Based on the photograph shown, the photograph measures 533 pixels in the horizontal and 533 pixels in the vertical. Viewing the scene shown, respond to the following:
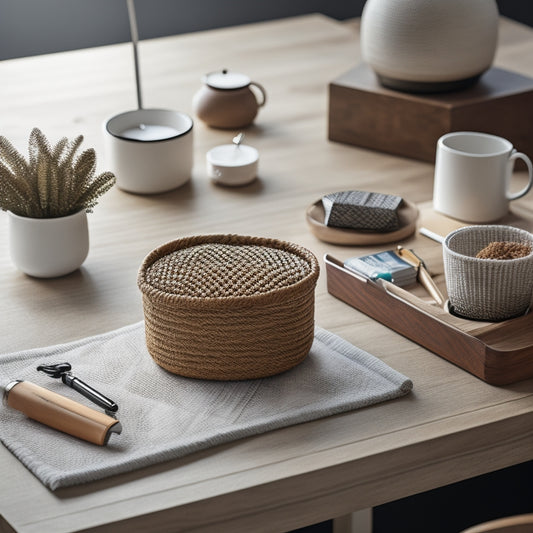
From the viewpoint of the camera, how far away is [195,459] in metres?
0.83

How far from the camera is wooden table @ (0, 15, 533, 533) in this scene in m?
0.80

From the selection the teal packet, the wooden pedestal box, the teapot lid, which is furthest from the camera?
the teapot lid

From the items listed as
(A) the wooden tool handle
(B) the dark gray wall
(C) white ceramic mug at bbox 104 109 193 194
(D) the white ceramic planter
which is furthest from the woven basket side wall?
(B) the dark gray wall

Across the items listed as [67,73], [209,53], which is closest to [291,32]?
[209,53]

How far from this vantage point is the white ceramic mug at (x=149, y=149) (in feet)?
4.49

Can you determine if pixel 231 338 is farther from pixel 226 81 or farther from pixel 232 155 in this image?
pixel 226 81

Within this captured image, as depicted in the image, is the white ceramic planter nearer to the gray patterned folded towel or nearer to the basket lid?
the basket lid

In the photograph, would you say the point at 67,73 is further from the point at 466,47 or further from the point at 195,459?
the point at 195,459

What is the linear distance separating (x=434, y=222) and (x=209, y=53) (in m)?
0.90

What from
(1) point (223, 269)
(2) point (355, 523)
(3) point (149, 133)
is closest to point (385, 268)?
(1) point (223, 269)

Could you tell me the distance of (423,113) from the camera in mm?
1496

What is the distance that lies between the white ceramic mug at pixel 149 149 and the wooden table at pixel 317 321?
24 mm

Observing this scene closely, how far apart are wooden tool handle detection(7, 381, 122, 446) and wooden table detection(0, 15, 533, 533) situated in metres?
0.05

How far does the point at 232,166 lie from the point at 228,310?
56 centimetres
